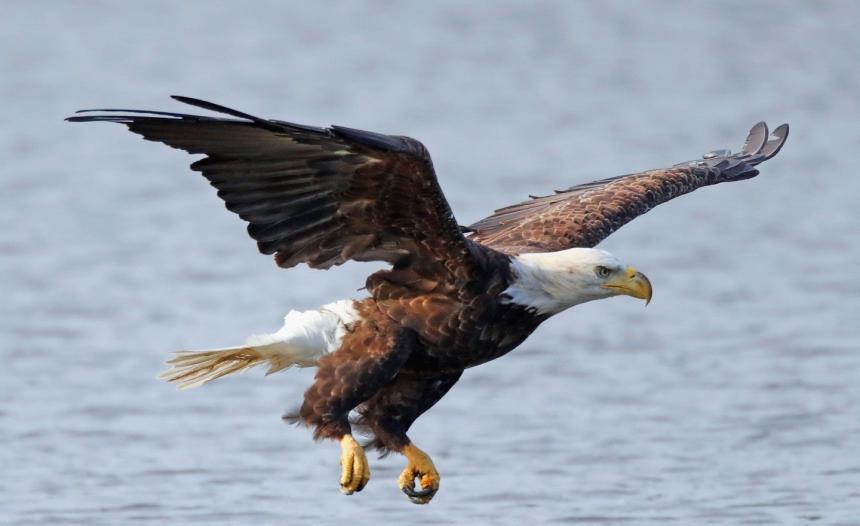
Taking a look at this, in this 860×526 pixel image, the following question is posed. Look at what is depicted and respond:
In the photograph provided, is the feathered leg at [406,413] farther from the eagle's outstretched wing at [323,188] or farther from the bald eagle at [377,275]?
the eagle's outstretched wing at [323,188]

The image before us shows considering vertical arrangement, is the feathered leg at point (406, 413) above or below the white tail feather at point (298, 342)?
below

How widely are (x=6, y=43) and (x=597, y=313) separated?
38.7 feet

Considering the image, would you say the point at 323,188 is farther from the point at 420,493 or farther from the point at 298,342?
the point at 420,493

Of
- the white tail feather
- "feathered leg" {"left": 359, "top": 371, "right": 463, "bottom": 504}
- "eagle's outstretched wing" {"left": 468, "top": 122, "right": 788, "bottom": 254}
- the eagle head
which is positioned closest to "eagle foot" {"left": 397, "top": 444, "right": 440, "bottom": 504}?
"feathered leg" {"left": 359, "top": 371, "right": 463, "bottom": 504}

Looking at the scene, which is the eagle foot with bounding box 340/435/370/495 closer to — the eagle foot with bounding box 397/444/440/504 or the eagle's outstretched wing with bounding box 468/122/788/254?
the eagle foot with bounding box 397/444/440/504

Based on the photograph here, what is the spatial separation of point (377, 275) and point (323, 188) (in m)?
0.51

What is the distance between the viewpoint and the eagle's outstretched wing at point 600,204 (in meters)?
8.50

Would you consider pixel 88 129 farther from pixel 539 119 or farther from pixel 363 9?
pixel 363 9

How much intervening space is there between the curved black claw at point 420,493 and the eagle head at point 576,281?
886mm

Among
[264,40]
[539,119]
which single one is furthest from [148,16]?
[539,119]

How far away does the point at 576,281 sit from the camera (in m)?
7.41

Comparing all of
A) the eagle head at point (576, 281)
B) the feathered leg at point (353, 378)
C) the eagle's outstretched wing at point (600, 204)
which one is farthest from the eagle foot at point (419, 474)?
the eagle's outstretched wing at point (600, 204)

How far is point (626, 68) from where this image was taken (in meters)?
21.3

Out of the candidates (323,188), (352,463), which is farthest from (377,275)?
(352,463)
